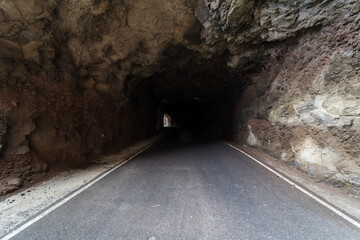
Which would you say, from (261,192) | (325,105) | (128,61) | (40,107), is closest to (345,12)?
(325,105)

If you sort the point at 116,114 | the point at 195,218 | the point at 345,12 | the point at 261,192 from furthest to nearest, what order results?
the point at 116,114
the point at 345,12
the point at 261,192
the point at 195,218

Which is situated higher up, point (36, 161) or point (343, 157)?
point (343, 157)

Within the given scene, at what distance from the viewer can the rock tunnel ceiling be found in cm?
486

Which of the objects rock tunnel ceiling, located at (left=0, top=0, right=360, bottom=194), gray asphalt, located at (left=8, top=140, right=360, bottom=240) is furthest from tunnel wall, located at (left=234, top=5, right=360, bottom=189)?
gray asphalt, located at (left=8, top=140, right=360, bottom=240)

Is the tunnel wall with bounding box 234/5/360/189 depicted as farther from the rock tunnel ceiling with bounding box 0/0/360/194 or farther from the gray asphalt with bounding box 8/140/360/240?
the gray asphalt with bounding box 8/140/360/240

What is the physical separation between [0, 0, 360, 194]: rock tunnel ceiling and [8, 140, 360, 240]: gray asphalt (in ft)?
6.73

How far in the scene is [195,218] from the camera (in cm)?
313

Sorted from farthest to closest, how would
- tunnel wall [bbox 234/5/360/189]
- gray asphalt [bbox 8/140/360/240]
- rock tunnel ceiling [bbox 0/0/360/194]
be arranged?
rock tunnel ceiling [bbox 0/0/360/194] → tunnel wall [bbox 234/5/360/189] → gray asphalt [bbox 8/140/360/240]

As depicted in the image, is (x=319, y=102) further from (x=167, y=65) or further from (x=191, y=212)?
(x=167, y=65)

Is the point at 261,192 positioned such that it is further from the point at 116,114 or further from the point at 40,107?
the point at 116,114

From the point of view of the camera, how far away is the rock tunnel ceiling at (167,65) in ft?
16.0

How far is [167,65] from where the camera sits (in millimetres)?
10961

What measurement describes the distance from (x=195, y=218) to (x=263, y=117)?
7452 millimetres

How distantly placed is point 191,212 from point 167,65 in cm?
934
